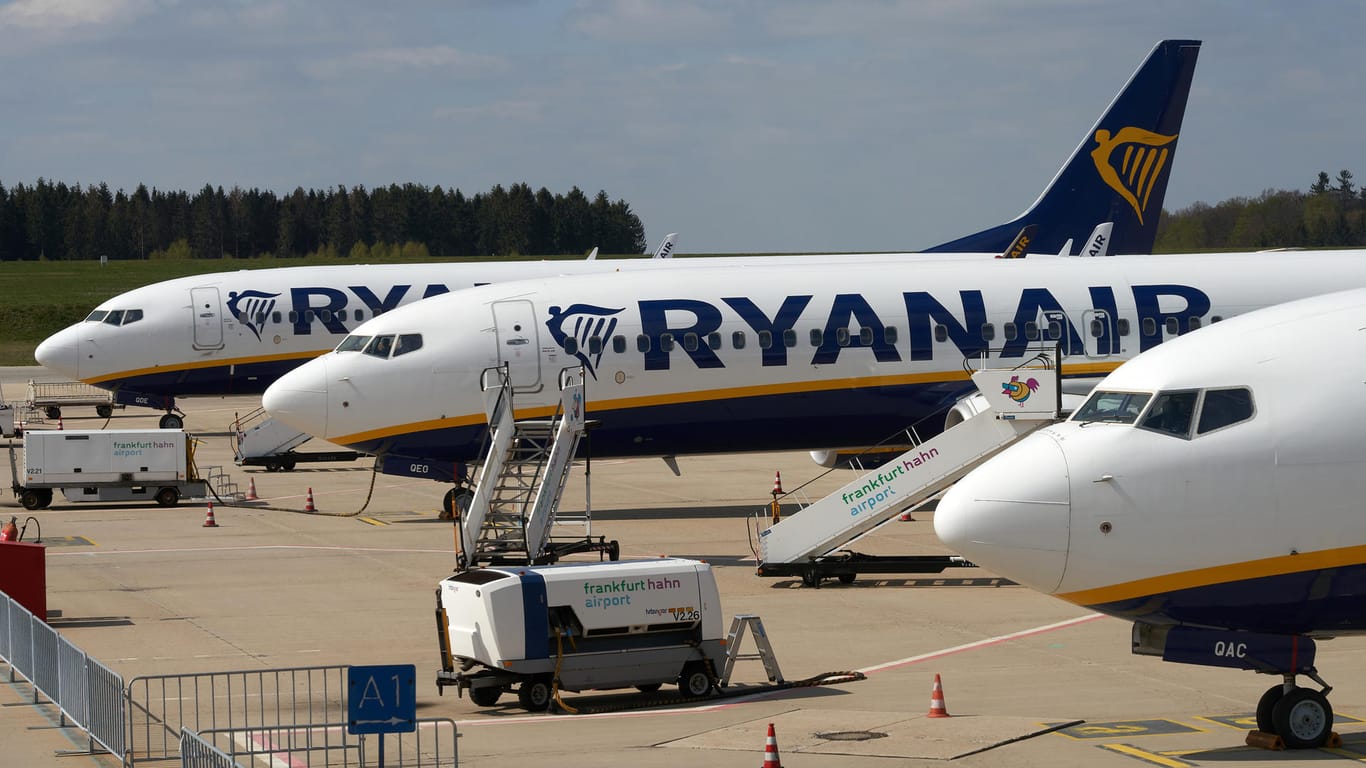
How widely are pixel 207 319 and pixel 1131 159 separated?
27468 mm

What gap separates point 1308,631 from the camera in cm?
1738

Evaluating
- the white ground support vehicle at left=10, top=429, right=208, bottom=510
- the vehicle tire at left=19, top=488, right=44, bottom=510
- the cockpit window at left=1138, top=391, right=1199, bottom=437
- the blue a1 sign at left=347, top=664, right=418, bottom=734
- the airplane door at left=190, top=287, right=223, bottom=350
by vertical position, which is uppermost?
the airplane door at left=190, top=287, right=223, bottom=350

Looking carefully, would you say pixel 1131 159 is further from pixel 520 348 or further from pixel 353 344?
pixel 353 344

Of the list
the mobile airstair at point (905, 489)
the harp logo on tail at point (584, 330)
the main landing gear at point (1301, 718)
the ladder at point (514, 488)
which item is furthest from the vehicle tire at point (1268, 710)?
the harp logo on tail at point (584, 330)

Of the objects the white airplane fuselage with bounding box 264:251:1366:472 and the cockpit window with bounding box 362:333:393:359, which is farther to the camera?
the cockpit window with bounding box 362:333:393:359

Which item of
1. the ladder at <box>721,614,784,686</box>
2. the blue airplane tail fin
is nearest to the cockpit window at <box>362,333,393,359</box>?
the ladder at <box>721,614,784,686</box>

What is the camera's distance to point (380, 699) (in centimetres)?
1633

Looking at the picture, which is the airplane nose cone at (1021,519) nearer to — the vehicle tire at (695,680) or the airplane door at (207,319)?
the vehicle tire at (695,680)

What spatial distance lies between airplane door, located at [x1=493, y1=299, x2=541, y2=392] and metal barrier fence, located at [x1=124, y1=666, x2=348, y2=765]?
12785 millimetres

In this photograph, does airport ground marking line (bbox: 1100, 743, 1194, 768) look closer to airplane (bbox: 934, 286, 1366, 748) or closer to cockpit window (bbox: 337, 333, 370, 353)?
airplane (bbox: 934, 286, 1366, 748)

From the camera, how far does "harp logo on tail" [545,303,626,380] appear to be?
35.1 meters

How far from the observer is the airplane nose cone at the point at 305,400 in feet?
→ 116

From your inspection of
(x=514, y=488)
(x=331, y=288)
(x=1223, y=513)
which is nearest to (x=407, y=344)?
(x=514, y=488)

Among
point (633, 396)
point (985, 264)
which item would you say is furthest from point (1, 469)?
point (985, 264)
